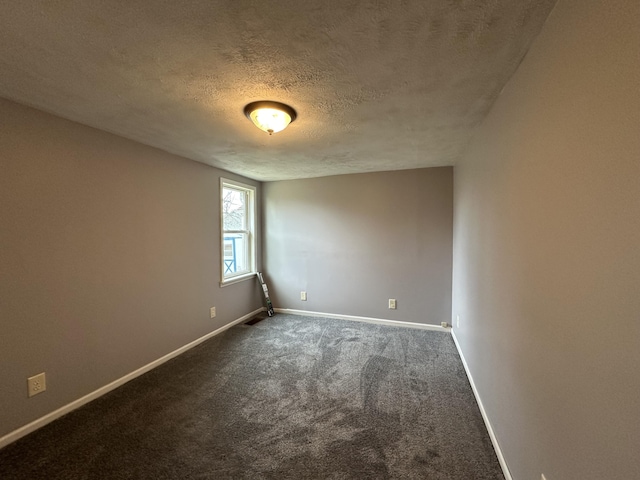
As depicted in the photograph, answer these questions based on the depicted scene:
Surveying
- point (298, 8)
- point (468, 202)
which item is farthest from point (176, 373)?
point (468, 202)

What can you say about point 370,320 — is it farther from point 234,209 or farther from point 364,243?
point 234,209

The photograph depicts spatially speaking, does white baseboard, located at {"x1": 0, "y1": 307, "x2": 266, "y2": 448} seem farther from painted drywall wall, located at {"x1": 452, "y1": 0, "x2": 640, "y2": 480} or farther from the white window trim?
painted drywall wall, located at {"x1": 452, "y1": 0, "x2": 640, "y2": 480}

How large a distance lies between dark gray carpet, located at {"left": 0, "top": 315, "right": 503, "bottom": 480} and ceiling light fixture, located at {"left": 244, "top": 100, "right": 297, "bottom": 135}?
210 centimetres

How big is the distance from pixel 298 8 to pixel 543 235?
1.31m

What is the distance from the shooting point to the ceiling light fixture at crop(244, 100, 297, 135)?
5.62 ft

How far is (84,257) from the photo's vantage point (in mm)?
2088

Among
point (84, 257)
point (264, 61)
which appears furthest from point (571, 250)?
point (84, 257)

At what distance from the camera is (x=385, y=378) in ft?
8.00

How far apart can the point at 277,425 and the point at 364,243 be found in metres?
2.56

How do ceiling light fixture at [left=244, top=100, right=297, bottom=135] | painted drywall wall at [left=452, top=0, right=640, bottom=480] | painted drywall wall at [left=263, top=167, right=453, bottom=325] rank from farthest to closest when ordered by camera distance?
painted drywall wall at [left=263, top=167, right=453, bottom=325]
ceiling light fixture at [left=244, top=100, right=297, bottom=135]
painted drywall wall at [left=452, top=0, right=640, bottom=480]

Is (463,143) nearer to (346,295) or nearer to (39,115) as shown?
(346,295)

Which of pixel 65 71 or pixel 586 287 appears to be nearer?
pixel 586 287

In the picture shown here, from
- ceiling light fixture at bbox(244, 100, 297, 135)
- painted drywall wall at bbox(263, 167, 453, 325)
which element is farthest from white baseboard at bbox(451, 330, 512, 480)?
ceiling light fixture at bbox(244, 100, 297, 135)

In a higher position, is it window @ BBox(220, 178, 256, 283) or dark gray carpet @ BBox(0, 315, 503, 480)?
window @ BBox(220, 178, 256, 283)
